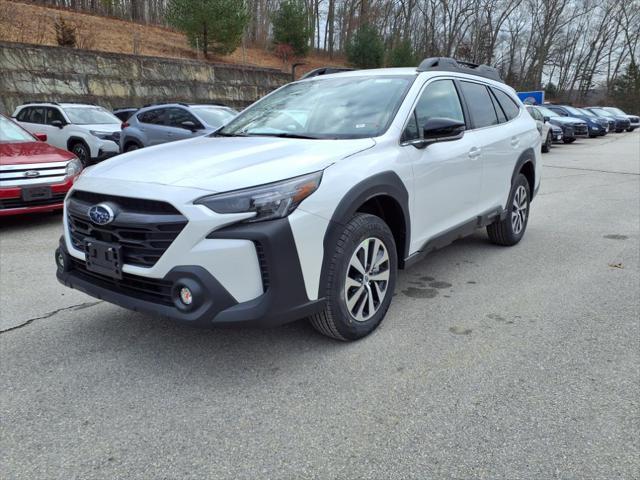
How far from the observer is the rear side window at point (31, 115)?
12789mm

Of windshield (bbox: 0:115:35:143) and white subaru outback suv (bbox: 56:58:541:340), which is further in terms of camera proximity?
windshield (bbox: 0:115:35:143)

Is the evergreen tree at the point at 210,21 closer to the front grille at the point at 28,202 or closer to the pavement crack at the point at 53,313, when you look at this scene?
the front grille at the point at 28,202

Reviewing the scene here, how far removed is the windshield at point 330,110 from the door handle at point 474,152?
85 centimetres

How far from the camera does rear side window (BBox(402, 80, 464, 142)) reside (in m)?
3.77

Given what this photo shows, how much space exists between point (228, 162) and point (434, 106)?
1.92 meters

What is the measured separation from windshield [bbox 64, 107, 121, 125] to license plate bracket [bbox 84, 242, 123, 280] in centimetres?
1050

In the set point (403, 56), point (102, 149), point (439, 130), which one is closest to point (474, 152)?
point (439, 130)

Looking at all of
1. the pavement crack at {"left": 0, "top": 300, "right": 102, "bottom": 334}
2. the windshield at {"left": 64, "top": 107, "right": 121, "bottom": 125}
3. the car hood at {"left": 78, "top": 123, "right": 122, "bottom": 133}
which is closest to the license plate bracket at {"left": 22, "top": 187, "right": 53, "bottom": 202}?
the pavement crack at {"left": 0, "top": 300, "right": 102, "bottom": 334}

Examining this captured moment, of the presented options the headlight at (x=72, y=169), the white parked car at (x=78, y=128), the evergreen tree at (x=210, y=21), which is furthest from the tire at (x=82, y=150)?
the evergreen tree at (x=210, y=21)

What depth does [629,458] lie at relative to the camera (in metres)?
2.27

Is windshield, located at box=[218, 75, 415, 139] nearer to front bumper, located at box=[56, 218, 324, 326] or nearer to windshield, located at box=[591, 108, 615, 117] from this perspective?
front bumper, located at box=[56, 218, 324, 326]

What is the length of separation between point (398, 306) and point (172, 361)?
1.75 metres

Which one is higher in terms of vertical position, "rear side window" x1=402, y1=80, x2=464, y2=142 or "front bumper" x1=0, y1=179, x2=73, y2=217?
"rear side window" x1=402, y1=80, x2=464, y2=142

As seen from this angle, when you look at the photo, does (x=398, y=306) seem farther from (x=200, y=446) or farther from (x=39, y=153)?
(x=39, y=153)
